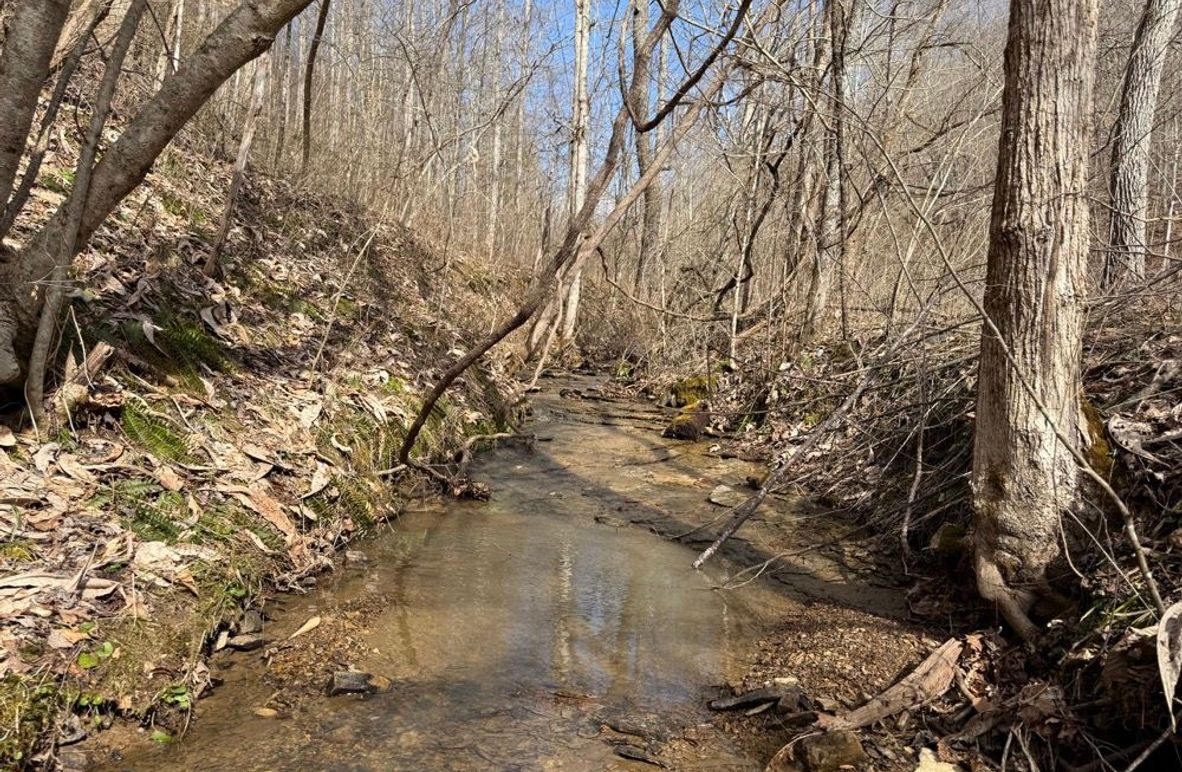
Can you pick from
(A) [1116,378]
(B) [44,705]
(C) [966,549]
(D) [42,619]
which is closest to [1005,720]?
(C) [966,549]

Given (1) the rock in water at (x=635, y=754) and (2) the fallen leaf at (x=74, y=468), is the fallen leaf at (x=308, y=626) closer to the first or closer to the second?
(2) the fallen leaf at (x=74, y=468)

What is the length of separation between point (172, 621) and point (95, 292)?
2571 millimetres

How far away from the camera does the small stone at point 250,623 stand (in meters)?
3.67

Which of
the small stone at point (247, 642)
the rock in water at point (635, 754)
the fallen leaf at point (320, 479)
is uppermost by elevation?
the fallen leaf at point (320, 479)

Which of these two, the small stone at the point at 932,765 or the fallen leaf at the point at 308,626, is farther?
the fallen leaf at the point at 308,626

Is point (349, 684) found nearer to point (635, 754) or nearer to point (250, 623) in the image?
point (250, 623)

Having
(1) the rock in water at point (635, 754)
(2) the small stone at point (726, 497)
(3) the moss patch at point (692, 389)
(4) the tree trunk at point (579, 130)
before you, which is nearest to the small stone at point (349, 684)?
(1) the rock in water at point (635, 754)

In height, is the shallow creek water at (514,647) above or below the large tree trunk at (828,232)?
below

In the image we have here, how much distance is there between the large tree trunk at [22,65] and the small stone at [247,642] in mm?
2290

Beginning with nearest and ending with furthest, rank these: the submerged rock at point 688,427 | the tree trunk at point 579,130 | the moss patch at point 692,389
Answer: the submerged rock at point 688,427, the moss patch at point 692,389, the tree trunk at point 579,130

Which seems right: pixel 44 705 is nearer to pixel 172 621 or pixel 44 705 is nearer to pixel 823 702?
pixel 172 621

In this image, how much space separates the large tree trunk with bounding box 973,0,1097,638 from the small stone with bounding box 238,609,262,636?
3.72m

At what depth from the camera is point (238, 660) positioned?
11.4 feet

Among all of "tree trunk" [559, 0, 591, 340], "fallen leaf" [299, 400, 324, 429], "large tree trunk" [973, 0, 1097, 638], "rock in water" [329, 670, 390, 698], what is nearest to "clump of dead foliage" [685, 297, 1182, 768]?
"large tree trunk" [973, 0, 1097, 638]
